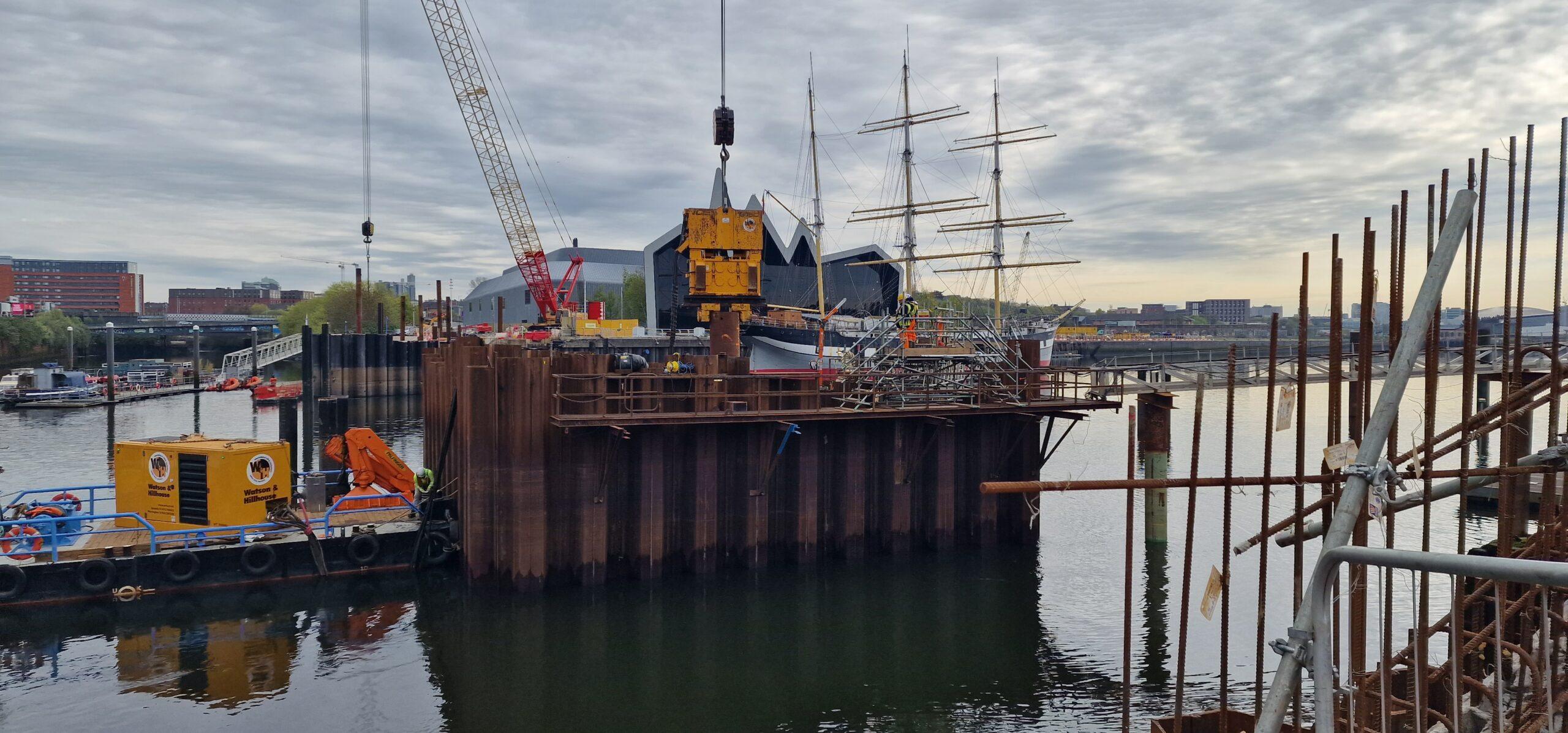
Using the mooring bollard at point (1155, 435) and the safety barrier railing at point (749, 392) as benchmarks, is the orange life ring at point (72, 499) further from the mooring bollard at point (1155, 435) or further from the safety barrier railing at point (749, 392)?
the mooring bollard at point (1155, 435)

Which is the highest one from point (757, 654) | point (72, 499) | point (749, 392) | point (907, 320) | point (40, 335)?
point (40, 335)

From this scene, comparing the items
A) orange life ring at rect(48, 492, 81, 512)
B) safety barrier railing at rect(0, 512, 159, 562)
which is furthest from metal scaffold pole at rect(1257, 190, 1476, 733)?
orange life ring at rect(48, 492, 81, 512)

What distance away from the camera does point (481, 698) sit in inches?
719

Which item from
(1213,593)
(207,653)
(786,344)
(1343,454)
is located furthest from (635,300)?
(1343,454)

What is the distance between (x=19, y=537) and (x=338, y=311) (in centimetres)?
14650

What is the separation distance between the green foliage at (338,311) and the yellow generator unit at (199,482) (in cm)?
13098

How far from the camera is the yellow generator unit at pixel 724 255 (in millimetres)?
55000

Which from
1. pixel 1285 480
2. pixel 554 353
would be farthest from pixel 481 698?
pixel 1285 480

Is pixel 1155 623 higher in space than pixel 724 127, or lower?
lower

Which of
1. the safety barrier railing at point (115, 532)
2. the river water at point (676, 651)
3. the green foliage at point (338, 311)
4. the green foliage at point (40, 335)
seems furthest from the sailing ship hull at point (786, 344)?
the green foliage at point (338, 311)

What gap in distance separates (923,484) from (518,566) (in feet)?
36.8

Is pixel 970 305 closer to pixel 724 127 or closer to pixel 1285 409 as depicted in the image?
pixel 724 127

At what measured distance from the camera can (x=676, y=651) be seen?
67.2ft

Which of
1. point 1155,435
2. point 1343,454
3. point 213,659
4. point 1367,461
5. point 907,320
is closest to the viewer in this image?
point 1367,461
